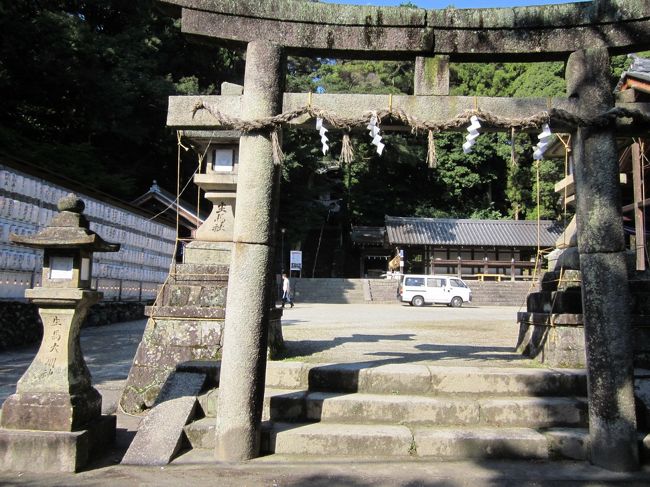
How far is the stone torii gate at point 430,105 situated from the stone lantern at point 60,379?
1.20 meters

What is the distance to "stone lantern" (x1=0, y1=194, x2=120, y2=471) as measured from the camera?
144 inches

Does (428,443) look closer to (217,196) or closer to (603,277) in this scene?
(603,277)

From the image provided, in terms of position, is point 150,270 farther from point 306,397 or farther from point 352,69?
point 352,69

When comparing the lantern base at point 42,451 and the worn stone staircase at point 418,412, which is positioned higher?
the worn stone staircase at point 418,412

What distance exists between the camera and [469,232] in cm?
3278

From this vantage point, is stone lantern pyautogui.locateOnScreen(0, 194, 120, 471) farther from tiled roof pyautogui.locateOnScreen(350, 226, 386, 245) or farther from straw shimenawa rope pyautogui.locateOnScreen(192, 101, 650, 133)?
tiled roof pyautogui.locateOnScreen(350, 226, 386, 245)

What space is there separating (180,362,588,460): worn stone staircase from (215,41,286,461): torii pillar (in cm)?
35

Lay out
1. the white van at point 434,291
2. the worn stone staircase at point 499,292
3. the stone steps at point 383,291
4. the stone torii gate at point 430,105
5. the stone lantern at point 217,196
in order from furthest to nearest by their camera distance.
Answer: the stone steps at point 383,291
the worn stone staircase at point 499,292
the white van at point 434,291
the stone lantern at point 217,196
the stone torii gate at point 430,105

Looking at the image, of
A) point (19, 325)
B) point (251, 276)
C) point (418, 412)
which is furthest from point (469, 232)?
point (251, 276)

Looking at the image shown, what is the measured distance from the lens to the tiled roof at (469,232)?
31766 millimetres

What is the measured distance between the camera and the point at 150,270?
17766 mm

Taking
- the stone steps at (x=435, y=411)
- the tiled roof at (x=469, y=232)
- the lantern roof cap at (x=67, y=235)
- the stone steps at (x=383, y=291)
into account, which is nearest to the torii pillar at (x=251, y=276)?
the stone steps at (x=435, y=411)

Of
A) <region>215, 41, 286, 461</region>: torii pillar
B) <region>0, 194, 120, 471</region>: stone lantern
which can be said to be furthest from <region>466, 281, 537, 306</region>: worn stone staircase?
<region>0, 194, 120, 471</region>: stone lantern

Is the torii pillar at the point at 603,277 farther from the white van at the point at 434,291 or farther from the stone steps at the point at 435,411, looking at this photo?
the white van at the point at 434,291
